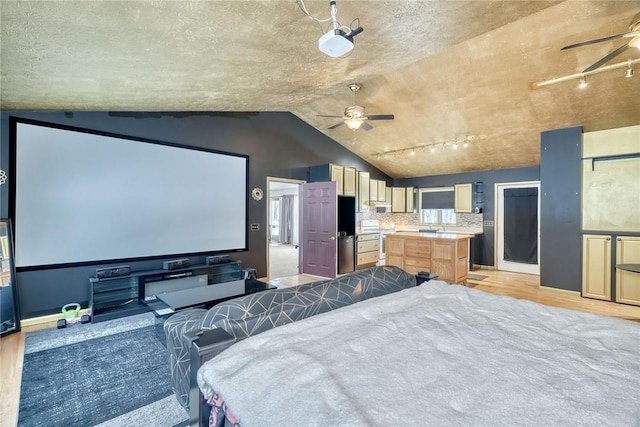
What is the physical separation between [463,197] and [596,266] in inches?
123

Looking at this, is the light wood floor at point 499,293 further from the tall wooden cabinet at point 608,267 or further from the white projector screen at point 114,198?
the white projector screen at point 114,198

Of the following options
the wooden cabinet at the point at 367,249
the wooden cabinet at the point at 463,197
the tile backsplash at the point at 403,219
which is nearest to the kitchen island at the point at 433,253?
the wooden cabinet at the point at 367,249

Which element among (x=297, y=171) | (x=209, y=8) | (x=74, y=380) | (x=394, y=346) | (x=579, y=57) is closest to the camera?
(x=394, y=346)

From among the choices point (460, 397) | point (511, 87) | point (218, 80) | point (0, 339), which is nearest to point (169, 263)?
point (0, 339)

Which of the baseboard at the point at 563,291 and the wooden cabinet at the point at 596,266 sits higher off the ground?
the wooden cabinet at the point at 596,266

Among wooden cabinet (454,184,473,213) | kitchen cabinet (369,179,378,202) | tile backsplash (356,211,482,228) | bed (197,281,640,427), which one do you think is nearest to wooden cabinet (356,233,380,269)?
tile backsplash (356,211,482,228)

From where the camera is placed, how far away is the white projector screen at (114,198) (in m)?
3.34

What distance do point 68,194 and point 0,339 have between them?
5.45 feet

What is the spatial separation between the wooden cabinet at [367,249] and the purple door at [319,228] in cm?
112

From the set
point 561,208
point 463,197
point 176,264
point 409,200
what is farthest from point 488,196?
point 176,264

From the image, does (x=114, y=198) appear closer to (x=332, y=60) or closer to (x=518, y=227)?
(x=332, y=60)

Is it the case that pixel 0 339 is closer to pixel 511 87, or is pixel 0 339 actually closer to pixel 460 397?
pixel 460 397

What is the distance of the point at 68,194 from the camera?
11.6 feet

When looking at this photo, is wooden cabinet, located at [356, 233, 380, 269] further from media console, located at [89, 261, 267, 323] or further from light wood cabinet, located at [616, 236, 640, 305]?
light wood cabinet, located at [616, 236, 640, 305]
